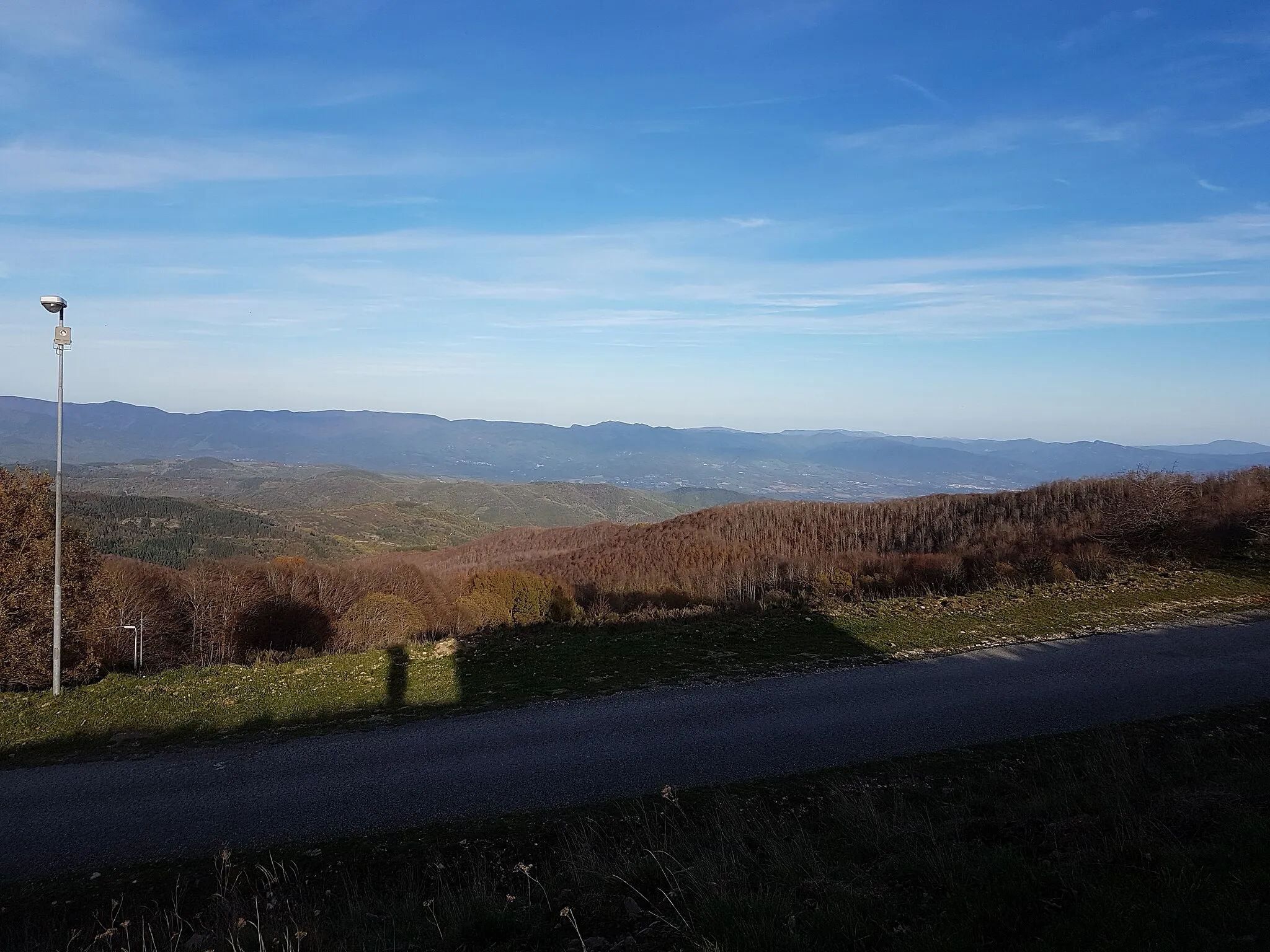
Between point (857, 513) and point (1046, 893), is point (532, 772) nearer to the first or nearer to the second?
point (1046, 893)

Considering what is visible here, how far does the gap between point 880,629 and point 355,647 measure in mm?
13845

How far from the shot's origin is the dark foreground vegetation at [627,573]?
598 inches

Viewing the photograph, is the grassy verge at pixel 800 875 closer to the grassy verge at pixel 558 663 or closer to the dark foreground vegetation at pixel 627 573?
the grassy verge at pixel 558 663

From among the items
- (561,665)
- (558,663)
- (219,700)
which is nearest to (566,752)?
(561,665)

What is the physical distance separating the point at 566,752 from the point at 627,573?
37384 mm

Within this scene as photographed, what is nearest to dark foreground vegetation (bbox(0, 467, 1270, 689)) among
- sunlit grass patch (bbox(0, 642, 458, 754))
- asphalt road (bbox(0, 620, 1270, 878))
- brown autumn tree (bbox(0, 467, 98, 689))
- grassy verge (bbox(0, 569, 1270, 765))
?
brown autumn tree (bbox(0, 467, 98, 689))

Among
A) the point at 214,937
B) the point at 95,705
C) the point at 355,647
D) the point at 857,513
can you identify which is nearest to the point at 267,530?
the point at 857,513

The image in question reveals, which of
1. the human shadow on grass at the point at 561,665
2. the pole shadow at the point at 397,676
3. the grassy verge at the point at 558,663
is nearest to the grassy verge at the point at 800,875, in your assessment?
the human shadow on grass at the point at 561,665

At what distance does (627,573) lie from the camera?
46.1 m

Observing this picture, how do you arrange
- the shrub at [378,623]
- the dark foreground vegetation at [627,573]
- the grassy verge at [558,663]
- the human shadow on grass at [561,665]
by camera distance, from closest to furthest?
the human shadow on grass at [561,665] → the grassy verge at [558,663] → the dark foreground vegetation at [627,573] → the shrub at [378,623]

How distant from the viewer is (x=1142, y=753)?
7.60 meters

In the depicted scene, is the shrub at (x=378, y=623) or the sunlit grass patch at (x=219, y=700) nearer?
the sunlit grass patch at (x=219, y=700)

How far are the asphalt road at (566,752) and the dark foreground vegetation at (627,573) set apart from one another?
24.1ft

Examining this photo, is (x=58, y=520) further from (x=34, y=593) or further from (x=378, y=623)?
(x=378, y=623)
